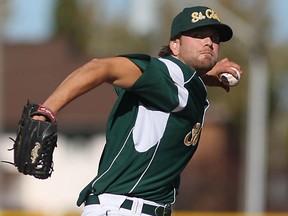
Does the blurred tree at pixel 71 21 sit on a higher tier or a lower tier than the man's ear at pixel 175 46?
higher

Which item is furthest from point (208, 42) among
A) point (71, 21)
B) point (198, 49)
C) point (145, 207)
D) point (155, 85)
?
point (71, 21)

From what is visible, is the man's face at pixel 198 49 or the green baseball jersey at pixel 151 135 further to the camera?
the man's face at pixel 198 49

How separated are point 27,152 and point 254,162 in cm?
1876

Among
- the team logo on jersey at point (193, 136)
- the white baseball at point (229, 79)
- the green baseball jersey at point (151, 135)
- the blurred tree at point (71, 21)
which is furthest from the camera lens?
the blurred tree at point (71, 21)

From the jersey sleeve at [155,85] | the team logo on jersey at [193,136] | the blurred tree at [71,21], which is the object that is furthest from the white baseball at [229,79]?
the blurred tree at [71,21]

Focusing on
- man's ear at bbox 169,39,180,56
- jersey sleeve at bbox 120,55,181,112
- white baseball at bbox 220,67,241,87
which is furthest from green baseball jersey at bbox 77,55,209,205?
white baseball at bbox 220,67,241,87

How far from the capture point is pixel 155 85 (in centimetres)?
514

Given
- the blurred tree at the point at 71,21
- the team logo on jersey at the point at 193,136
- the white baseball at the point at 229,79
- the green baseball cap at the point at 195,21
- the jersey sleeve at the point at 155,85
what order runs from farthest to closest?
1. the blurred tree at the point at 71,21
2. the white baseball at the point at 229,79
3. the team logo on jersey at the point at 193,136
4. the green baseball cap at the point at 195,21
5. the jersey sleeve at the point at 155,85

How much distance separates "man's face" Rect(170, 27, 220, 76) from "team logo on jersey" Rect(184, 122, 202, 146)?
0.31m

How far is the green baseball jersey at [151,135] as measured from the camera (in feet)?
17.3

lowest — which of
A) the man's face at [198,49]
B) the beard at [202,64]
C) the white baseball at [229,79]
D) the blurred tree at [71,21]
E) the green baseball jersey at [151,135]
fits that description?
the green baseball jersey at [151,135]

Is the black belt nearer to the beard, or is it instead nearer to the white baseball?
the beard

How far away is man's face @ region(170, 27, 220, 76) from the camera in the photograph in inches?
214

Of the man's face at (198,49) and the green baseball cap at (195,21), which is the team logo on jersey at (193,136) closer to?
the man's face at (198,49)
